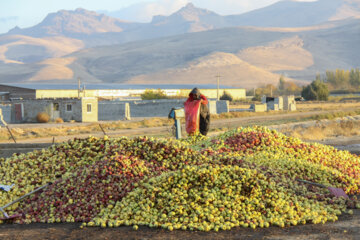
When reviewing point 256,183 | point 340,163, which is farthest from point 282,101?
point 256,183

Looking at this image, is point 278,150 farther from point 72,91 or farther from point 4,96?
point 72,91

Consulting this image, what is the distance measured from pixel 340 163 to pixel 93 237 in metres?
7.71

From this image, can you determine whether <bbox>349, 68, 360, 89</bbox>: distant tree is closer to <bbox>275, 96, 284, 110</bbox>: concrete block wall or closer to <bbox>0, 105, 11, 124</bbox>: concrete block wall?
<bbox>275, 96, 284, 110</bbox>: concrete block wall

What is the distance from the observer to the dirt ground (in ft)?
23.9

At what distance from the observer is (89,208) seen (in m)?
8.32

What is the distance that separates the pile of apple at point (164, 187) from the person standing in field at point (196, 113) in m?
3.39

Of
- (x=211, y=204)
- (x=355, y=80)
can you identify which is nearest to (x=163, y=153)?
(x=211, y=204)

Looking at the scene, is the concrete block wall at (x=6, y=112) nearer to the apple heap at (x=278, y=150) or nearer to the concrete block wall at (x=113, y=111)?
the concrete block wall at (x=113, y=111)

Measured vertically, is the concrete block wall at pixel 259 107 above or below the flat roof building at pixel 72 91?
below

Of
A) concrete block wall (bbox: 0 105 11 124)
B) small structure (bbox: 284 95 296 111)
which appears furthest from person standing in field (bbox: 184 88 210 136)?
small structure (bbox: 284 95 296 111)

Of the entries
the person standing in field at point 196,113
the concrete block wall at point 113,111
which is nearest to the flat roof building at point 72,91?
the concrete block wall at point 113,111

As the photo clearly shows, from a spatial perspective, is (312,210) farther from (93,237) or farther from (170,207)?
(93,237)

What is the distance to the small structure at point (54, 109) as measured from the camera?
46344 mm

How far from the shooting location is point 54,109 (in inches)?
1839
